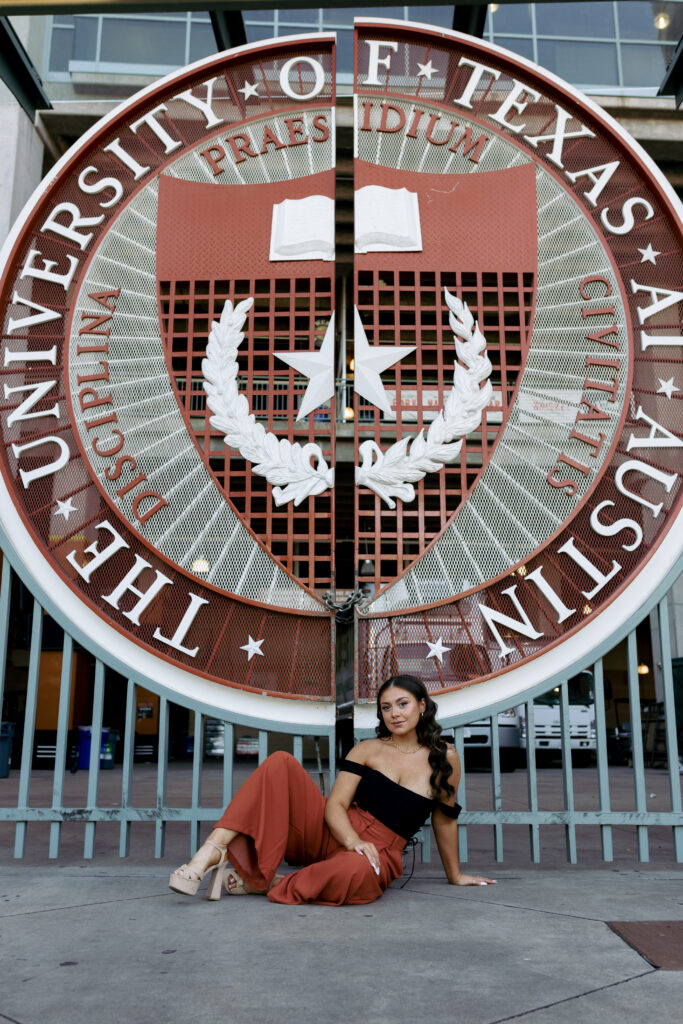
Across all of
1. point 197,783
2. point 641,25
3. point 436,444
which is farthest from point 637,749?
point 641,25

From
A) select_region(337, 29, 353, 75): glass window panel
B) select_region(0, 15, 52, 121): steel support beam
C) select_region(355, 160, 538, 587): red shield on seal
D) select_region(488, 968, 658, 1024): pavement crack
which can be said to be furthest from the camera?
select_region(337, 29, 353, 75): glass window panel

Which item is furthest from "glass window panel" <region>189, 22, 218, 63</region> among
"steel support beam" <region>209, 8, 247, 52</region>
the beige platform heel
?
the beige platform heel

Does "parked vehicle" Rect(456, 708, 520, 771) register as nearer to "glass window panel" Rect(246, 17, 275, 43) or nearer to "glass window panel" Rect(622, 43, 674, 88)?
"glass window panel" Rect(622, 43, 674, 88)

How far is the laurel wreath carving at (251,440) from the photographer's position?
14.0 ft

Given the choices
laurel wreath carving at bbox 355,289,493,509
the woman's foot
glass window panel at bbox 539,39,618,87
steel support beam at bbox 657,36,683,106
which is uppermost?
glass window panel at bbox 539,39,618,87

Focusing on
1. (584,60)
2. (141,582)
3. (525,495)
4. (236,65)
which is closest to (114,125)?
(236,65)

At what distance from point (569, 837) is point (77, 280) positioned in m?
3.68

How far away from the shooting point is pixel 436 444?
4.27m

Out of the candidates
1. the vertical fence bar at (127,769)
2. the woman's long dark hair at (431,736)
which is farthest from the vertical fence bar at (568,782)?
the vertical fence bar at (127,769)

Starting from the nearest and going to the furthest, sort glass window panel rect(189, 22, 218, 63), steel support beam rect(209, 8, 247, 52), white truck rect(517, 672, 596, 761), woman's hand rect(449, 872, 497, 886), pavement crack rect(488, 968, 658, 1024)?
1. pavement crack rect(488, 968, 658, 1024)
2. woman's hand rect(449, 872, 497, 886)
3. steel support beam rect(209, 8, 247, 52)
4. glass window panel rect(189, 22, 218, 63)
5. white truck rect(517, 672, 596, 761)

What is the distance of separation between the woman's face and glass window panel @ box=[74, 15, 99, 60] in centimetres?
1099

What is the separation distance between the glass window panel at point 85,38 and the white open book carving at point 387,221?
8779 millimetres

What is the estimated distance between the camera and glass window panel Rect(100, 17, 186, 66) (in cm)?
1116

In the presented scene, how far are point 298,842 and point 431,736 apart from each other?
2.12 ft
